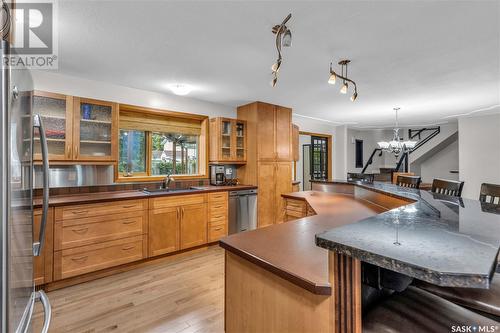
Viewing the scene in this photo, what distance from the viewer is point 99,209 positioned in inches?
108

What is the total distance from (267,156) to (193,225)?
6.01 feet

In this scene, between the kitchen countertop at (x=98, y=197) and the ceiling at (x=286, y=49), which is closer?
the ceiling at (x=286, y=49)

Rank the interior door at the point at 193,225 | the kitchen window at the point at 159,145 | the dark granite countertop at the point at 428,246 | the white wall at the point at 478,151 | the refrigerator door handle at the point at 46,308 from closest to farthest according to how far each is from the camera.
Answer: the dark granite countertop at the point at 428,246 < the refrigerator door handle at the point at 46,308 < the interior door at the point at 193,225 < the kitchen window at the point at 159,145 < the white wall at the point at 478,151

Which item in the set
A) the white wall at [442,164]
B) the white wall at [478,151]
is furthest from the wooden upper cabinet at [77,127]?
the white wall at [442,164]

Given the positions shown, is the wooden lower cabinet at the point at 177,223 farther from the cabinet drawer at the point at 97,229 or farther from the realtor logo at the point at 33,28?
the realtor logo at the point at 33,28

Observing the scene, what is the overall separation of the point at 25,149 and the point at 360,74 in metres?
3.30

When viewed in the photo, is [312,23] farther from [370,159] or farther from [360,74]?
[370,159]

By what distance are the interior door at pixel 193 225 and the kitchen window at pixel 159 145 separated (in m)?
0.78

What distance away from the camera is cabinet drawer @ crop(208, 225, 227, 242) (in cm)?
367

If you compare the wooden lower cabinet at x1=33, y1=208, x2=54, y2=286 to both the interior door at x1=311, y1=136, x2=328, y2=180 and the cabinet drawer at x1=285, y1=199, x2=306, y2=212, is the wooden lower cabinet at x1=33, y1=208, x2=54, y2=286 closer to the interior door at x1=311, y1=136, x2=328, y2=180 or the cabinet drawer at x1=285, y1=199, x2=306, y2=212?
the cabinet drawer at x1=285, y1=199, x2=306, y2=212

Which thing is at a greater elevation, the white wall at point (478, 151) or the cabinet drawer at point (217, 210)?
the white wall at point (478, 151)

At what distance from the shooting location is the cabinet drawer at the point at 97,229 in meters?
2.53

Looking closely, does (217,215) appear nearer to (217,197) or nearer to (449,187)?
(217,197)

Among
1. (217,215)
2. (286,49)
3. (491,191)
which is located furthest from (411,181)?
(217,215)
